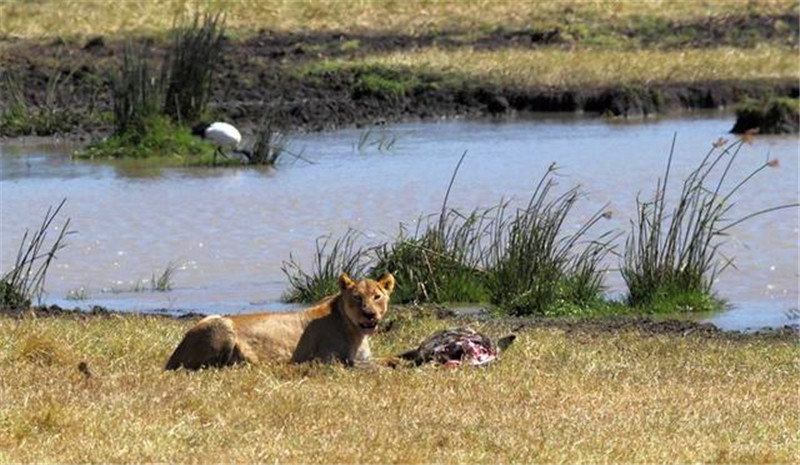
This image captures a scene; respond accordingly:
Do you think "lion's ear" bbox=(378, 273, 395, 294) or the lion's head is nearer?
the lion's head

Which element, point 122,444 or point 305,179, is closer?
point 122,444

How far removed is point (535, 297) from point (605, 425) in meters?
5.51

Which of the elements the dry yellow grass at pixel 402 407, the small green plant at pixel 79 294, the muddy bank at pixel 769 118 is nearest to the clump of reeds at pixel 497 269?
the small green plant at pixel 79 294

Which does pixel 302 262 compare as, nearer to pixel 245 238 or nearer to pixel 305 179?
pixel 245 238

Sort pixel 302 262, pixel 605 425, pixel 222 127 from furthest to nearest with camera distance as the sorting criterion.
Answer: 1. pixel 222 127
2. pixel 302 262
3. pixel 605 425

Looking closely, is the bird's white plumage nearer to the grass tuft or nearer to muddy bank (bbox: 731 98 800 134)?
muddy bank (bbox: 731 98 800 134)

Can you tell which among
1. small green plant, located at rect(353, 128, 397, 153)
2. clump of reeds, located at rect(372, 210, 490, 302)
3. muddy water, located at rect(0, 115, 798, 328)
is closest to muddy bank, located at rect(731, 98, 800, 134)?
muddy water, located at rect(0, 115, 798, 328)

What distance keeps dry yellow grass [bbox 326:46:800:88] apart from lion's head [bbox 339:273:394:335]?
23.0 metres

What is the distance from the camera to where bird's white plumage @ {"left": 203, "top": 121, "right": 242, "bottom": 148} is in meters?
26.5

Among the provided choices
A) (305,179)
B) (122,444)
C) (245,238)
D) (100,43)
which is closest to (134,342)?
(122,444)

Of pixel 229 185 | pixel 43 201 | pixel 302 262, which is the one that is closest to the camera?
pixel 302 262

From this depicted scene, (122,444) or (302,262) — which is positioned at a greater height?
(122,444)

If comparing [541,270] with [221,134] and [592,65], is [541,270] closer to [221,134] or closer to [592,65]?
[221,134]

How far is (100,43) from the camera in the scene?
3603cm
